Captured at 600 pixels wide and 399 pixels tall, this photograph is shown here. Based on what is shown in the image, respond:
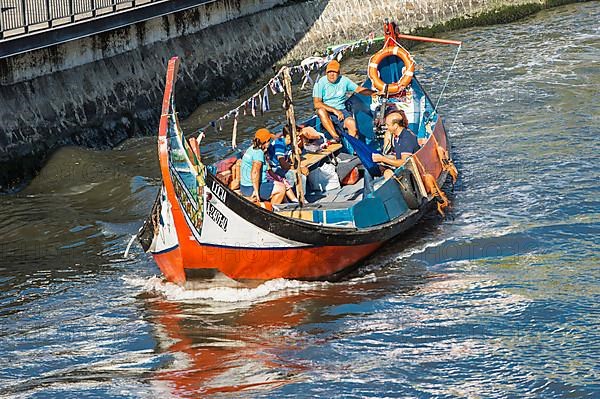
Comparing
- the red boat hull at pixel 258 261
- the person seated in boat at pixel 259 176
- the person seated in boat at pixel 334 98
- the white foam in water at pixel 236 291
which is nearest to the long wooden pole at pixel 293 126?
the person seated in boat at pixel 259 176

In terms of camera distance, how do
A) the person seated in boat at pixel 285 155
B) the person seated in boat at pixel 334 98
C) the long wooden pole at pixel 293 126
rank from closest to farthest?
the long wooden pole at pixel 293 126 → the person seated in boat at pixel 285 155 → the person seated in boat at pixel 334 98

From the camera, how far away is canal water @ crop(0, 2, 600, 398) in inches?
519

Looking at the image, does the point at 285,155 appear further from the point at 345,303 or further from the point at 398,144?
the point at 345,303

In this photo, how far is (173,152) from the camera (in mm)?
14977

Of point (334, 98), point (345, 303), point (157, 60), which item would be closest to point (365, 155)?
point (334, 98)

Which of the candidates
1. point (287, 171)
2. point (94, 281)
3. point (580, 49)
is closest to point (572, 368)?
point (287, 171)

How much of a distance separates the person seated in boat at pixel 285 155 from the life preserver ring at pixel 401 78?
8.93 ft

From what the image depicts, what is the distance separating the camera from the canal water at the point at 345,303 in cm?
1317

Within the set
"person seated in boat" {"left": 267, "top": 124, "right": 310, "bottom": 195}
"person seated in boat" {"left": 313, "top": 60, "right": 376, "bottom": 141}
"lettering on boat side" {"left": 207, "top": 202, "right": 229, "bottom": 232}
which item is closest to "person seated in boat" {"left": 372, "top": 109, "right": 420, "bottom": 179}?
"person seated in boat" {"left": 313, "top": 60, "right": 376, "bottom": 141}

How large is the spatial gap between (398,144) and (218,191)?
4187 mm

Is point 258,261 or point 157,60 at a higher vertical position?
point 157,60

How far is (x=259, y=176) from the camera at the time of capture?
53.4 ft

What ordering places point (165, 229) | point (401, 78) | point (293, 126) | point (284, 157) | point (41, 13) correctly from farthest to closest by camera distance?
point (41, 13) < point (401, 78) < point (284, 157) < point (293, 126) < point (165, 229)

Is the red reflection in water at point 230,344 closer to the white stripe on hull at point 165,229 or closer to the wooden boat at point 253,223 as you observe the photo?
the wooden boat at point 253,223
